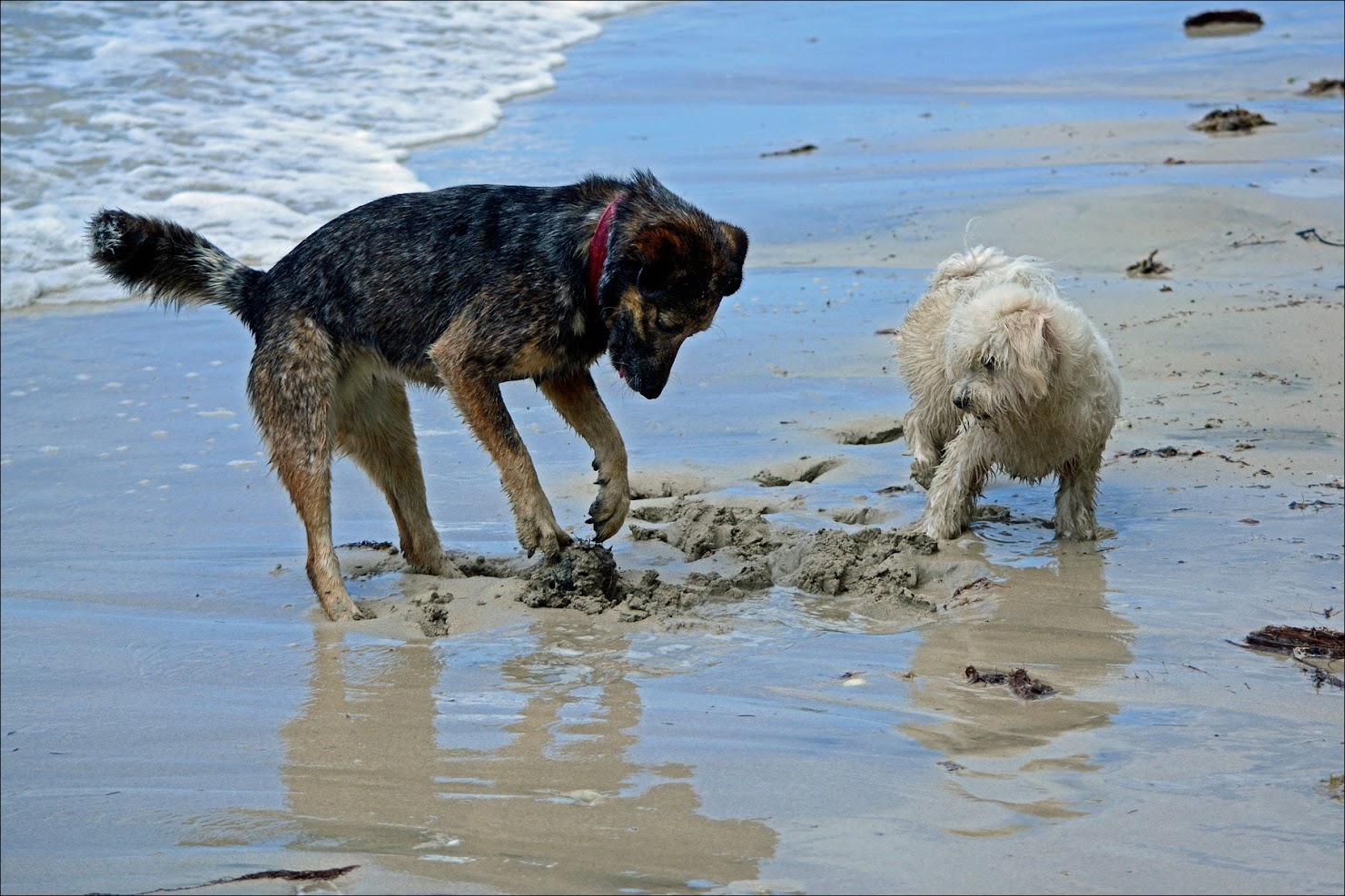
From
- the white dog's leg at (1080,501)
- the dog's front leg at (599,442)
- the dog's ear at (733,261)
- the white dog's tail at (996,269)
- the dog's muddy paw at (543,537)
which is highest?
the dog's ear at (733,261)

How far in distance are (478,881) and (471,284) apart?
2.91 meters

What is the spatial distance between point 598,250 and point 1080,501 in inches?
90.4

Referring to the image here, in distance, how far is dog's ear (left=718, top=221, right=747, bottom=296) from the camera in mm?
5332

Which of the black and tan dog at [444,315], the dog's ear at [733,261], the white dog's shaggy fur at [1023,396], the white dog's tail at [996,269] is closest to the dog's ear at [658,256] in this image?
the black and tan dog at [444,315]

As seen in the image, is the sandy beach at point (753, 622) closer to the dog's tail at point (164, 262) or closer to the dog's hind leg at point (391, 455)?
the dog's hind leg at point (391, 455)

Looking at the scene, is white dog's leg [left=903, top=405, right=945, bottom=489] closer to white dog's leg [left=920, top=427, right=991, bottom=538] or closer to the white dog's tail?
white dog's leg [left=920, top=427, right=991, bottom=538]

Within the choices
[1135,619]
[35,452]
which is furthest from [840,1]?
[1135,619]

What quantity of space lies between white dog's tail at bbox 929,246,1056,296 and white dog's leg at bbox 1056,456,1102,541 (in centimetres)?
81

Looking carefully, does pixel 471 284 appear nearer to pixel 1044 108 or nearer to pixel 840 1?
pixel 1044 108

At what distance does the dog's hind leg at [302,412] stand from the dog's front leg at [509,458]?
59 centimetres

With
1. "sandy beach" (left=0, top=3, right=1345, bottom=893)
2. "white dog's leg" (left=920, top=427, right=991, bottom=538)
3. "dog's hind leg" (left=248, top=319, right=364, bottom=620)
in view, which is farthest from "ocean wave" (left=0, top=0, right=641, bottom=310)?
"white dog's leg" (left=920, top=427, right=991, bottom=538)

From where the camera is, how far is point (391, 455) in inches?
246

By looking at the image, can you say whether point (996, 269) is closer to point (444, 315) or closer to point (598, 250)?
point (598, 250)

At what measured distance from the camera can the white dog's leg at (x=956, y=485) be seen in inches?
245
